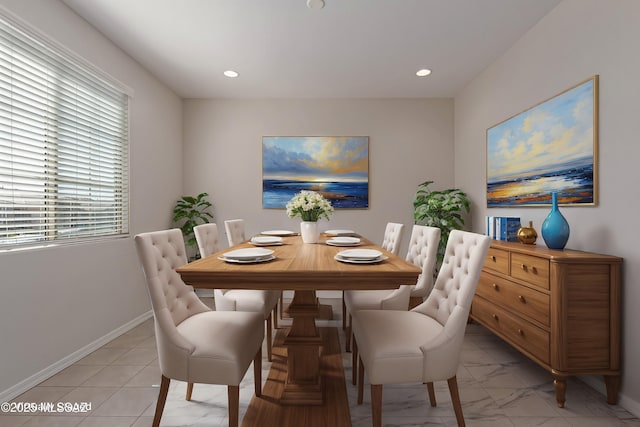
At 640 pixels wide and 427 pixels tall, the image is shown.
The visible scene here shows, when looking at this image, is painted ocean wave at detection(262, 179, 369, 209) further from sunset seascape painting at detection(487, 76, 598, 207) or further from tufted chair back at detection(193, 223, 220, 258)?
tufted chair back at detection(193, 223, 220, 258)

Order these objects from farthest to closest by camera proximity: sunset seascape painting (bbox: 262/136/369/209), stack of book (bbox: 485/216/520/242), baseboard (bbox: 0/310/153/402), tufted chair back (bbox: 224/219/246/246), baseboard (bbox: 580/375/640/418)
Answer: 1. sunset seascape painting (bbox: 262/136/369/209)
2. tufted chair back (bbox: 224/219/246/246)
3. stack of book (bbox: 485/216/520/242)
4. baseboard (bbox: 0/310/153/402)
5. baseboard (bbox: 580/375/640/418)

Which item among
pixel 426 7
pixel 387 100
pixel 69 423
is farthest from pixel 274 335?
pixel 387 100

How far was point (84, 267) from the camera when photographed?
2510 mm

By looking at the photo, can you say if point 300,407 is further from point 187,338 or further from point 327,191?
point 327,191

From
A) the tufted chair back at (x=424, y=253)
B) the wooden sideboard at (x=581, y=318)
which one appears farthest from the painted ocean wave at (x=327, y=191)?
the wooden sideboard at (x=581, y=318)

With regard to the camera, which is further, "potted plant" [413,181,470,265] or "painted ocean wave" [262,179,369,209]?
"painted ocean wave" [262,179,369,209]

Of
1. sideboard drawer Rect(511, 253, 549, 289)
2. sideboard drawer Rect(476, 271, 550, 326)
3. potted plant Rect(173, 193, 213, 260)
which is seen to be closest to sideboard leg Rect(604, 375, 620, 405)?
sideboard drawer Rect(476, 271, 550, 326)

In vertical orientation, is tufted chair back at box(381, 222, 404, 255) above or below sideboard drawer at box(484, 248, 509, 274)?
above

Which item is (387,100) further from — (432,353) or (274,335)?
(432,353)

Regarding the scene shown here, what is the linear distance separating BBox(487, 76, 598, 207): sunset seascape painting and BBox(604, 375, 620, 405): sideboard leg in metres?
1.07

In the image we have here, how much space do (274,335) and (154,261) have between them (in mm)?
1789

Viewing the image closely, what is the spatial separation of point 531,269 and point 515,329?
475 mm

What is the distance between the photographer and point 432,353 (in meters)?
1.37

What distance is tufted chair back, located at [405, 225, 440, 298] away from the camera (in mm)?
2152
